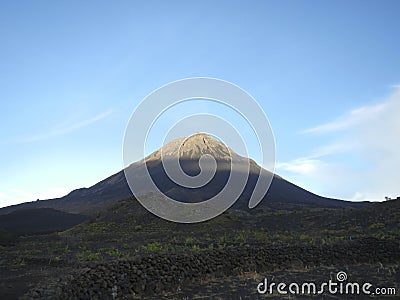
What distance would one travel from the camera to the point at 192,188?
91.9 meters

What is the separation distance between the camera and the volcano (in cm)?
8700

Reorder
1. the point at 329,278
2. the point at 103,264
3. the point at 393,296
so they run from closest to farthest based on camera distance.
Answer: the point at 393,296, the point at 103,264, the point at 329,278

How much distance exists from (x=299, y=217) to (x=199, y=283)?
28336mm

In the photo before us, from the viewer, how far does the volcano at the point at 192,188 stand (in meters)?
87.0

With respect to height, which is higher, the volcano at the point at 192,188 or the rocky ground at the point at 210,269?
the volcano at the point at 192,188

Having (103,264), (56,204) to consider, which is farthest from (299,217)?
(56,204)

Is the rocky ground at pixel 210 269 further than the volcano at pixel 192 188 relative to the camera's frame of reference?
No

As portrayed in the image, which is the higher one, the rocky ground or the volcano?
the volcano

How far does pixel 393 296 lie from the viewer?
1220 cm

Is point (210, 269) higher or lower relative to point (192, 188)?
lower

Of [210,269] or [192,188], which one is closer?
[210,269]

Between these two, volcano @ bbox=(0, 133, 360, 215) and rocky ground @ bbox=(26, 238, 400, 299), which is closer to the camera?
rocky ground @ bbox=(26, 238, 400, 299)

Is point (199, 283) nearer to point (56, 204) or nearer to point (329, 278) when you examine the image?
point (329, 278)

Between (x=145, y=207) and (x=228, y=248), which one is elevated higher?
(x=145, y=207)
